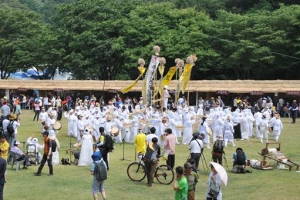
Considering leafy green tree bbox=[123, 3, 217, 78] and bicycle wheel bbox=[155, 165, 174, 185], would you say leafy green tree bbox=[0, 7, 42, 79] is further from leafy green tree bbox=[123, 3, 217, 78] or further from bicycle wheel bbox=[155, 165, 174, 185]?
bicycle wheel bbox=[155, 165, 174, 185]

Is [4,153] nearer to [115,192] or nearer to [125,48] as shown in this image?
[115,192]

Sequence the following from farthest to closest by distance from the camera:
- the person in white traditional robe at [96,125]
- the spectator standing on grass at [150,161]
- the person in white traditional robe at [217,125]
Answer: the person in white traditional robe at [217,125] → the person in white traditional robe at [96,125] → the spectator standing on grass at [150,161]

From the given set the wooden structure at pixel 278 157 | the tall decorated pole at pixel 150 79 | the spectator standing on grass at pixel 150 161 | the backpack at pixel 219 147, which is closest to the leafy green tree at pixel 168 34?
the tall decorated pole at pixel 150 79

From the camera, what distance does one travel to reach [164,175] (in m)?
16.0

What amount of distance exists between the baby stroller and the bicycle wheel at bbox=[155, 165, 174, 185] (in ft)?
16.4

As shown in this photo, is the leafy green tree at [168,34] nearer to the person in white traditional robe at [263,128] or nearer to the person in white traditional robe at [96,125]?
the person in white traditional robe at [263,128]

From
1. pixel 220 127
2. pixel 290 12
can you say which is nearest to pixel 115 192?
pixel 220 127

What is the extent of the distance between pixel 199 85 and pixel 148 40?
30.1 feet

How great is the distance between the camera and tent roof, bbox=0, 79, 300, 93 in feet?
132

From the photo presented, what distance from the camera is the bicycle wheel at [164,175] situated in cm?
1603

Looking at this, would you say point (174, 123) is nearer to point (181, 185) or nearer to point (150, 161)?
point (150, 161)

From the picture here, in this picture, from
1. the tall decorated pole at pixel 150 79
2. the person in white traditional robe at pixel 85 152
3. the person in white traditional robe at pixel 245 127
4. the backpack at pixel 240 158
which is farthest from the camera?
the tall decorated pole at pixel 150 79

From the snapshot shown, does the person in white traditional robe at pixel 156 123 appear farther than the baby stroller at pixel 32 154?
Yes

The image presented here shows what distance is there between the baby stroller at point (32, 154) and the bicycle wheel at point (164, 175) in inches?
197
